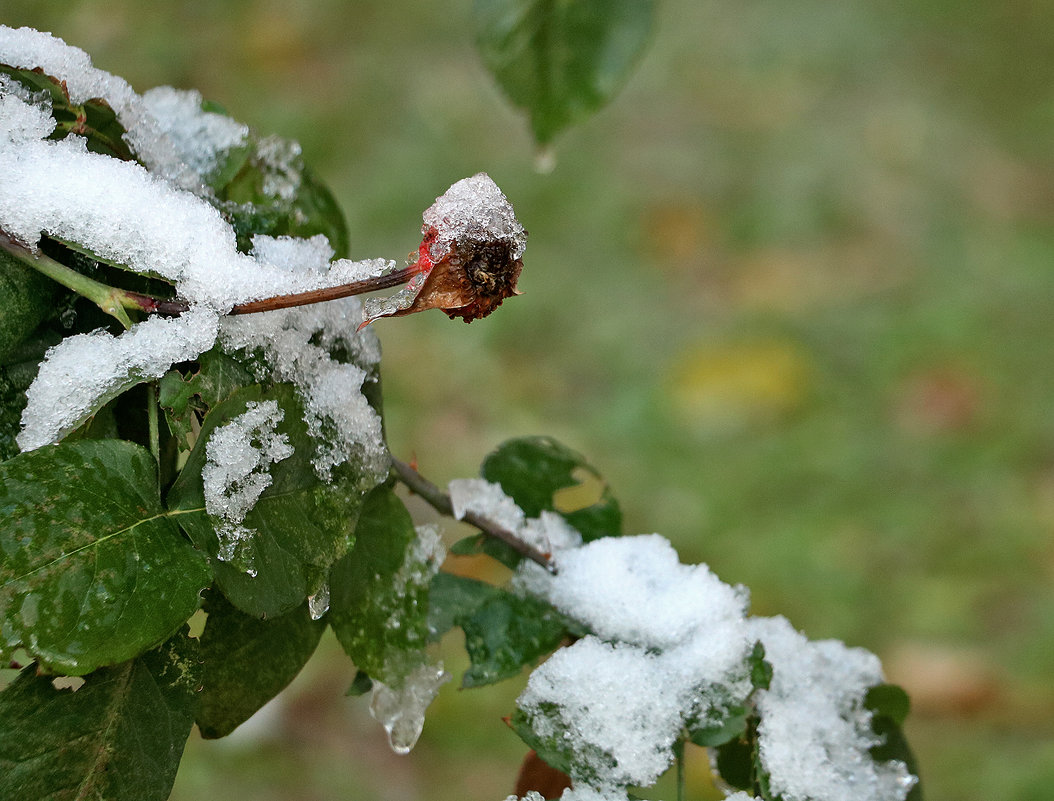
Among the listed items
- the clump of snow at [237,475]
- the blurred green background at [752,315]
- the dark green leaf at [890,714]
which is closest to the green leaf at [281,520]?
the clump of snow at [237,475]

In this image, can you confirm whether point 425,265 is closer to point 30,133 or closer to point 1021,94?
point 30,133

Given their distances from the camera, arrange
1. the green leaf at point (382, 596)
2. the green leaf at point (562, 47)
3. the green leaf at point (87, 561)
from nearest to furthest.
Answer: the green leaf at point (87, 561) → the green leaf at point (382, 596) → the green leaf at point (562, 47)

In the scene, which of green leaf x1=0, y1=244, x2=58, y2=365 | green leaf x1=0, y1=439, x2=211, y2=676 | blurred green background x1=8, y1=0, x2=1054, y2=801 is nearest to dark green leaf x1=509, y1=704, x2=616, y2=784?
green leaf x1=0, y1=439, x2=211, y2=676

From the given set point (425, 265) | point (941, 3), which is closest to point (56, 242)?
point (425, 265)

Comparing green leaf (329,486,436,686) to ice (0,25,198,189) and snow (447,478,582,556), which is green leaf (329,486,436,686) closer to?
snow (447,478,582,556)

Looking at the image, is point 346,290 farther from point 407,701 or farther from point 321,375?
point 407,701

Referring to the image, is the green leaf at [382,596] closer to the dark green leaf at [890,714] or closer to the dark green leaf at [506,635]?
the dark green leaf at [506,635]

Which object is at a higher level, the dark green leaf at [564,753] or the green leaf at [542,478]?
the green leaf at [542,478]
